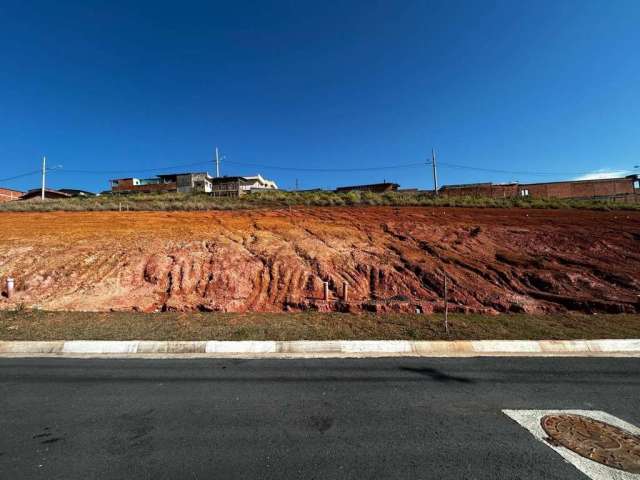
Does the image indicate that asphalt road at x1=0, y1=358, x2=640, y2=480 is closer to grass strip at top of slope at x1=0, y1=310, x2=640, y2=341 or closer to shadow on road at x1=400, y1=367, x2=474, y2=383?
shadow on road at x1=400, y1=367, x2=474, y2=383

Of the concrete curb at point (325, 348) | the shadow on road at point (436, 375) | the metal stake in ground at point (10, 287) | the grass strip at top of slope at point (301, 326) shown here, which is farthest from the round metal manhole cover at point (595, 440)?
the metal stake in ground at point (10, 287)

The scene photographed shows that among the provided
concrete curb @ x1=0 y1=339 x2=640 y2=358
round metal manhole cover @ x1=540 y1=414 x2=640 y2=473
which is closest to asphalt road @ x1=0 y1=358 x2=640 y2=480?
round metal manhole cover @ x1=540 y1=414 x2=640 y2=473

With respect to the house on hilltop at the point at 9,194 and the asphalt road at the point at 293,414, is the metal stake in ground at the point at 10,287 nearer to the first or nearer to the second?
the asphalt road at the point at 293,414

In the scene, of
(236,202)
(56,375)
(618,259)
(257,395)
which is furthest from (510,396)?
(236,202)

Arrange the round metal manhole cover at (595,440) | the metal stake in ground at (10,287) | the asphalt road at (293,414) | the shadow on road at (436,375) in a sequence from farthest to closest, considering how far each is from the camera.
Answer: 1. the metal stake in ground at (10,287)
2. the shadow on road at (436,375)
3. the round metal manhole cover at (595,440)
4. the asphalt road at (293,414)

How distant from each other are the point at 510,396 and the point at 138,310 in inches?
368

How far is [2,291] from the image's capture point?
11219mm

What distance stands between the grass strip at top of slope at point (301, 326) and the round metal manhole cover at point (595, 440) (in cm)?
326

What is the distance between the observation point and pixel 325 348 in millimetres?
6902

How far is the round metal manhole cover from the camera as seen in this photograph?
130 inches

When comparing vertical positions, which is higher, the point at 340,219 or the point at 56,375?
the point at 340,219

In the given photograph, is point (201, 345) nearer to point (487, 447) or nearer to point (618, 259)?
point (487, 447)

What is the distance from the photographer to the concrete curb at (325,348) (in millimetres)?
6738

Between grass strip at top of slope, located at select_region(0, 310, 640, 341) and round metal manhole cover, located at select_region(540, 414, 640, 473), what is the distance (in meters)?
3.26
